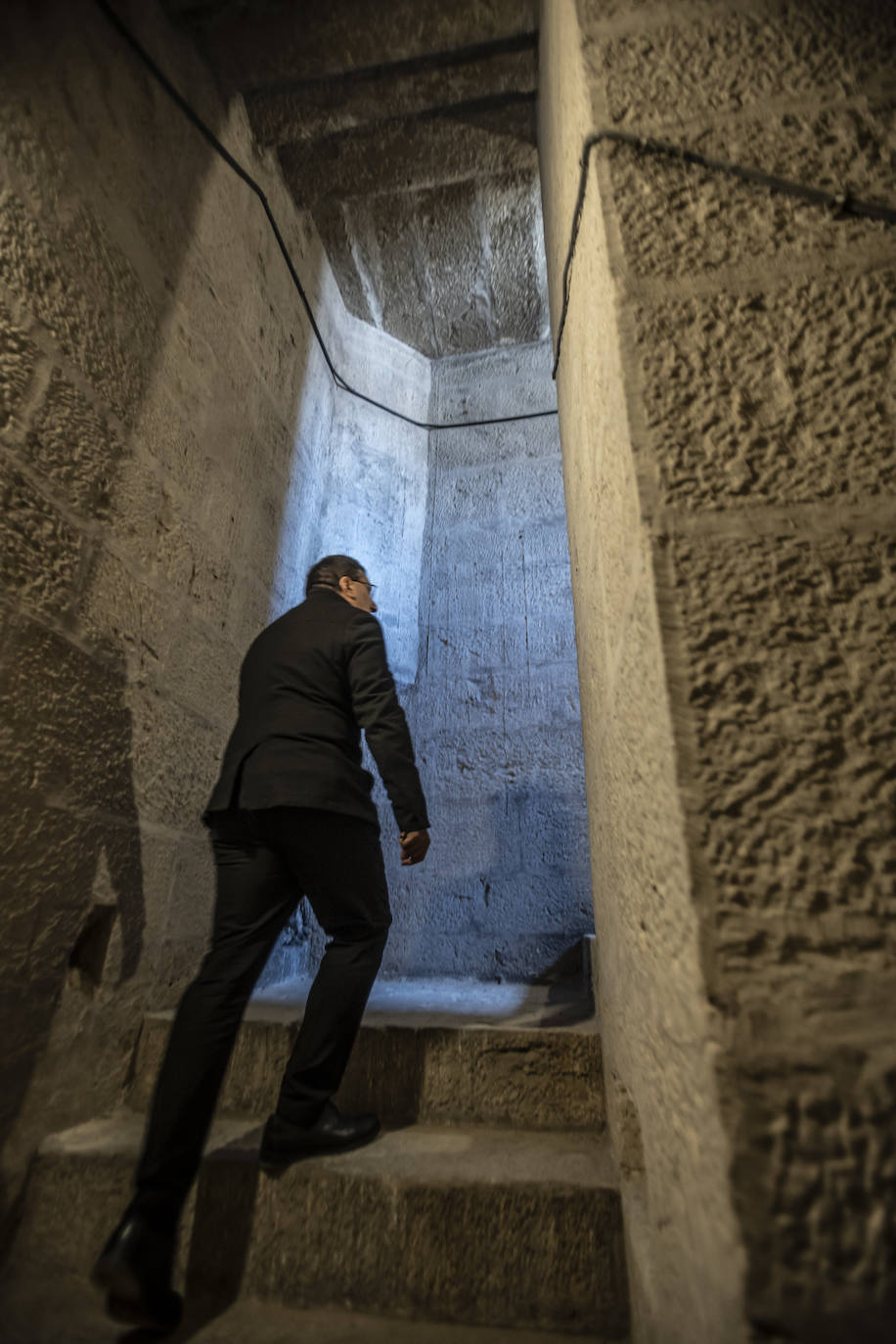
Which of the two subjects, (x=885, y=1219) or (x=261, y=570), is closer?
(x=885, y=1219)

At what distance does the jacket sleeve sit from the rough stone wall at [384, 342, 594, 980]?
1.43 metres

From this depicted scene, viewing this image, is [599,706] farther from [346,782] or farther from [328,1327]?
[328,1327]

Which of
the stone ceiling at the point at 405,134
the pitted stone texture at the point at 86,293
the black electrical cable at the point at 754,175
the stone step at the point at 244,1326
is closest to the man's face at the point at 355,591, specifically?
the pitted stone texture at the point at 86,293

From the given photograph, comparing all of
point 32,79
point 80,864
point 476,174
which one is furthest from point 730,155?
point 476,174

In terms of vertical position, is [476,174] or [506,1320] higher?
[476,174]

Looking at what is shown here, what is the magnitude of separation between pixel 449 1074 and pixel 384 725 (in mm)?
845

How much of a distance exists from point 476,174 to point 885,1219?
380 centimetres

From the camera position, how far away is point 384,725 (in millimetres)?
1482

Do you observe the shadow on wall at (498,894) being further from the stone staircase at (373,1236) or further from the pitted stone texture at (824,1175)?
the pitted stone texture at (824,1175)

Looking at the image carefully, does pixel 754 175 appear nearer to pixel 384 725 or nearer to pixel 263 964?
pixel 384 725

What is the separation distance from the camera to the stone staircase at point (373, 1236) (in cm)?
104

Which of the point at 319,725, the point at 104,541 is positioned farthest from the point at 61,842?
the point at 104,541

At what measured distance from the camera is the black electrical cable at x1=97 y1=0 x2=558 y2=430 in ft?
6.38

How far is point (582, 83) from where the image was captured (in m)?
1.21
